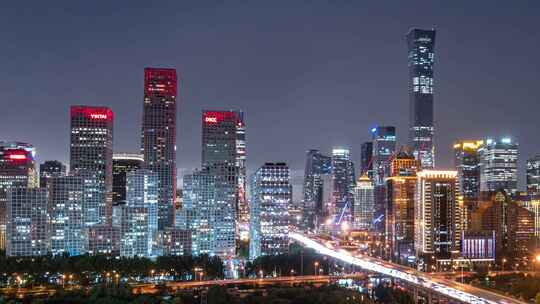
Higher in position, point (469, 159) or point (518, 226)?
point (469, 159)

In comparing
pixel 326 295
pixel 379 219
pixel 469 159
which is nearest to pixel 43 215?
pixel 326 295

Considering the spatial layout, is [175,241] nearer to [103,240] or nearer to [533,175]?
[103,240]

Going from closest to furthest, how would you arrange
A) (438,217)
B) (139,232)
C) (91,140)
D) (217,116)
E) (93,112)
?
1. (139,232)
2. (438,217)
3. (93,112)
4. (91,140)
5. (217,116)

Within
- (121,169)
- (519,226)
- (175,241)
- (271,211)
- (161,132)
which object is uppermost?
(161,132)

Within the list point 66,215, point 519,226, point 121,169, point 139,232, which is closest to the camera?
point 139,232

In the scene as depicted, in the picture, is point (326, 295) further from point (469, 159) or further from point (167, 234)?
point (469, 159)

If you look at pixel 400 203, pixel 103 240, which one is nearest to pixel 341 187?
pixel 400 203
